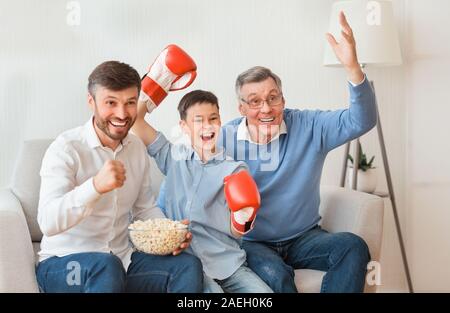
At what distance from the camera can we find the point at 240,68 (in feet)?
9.11

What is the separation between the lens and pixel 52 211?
5.61 ft

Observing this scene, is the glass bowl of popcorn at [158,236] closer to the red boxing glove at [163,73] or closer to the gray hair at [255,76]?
the red boxing glove at [163,73]

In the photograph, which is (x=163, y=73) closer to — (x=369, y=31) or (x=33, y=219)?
(x=33, y=219)

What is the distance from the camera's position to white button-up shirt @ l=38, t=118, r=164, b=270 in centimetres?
171

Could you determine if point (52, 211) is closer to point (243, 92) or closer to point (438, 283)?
point (243, 92)

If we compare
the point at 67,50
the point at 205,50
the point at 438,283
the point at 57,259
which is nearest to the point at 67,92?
the point at 67,50

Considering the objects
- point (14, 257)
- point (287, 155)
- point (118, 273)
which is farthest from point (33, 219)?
point (287, 155)

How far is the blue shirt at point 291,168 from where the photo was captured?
2141 mm

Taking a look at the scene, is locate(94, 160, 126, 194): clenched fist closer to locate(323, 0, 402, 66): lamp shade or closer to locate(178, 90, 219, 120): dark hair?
locate(178, 90, 219, 120): dark hair

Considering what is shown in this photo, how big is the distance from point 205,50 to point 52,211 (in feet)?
3.99

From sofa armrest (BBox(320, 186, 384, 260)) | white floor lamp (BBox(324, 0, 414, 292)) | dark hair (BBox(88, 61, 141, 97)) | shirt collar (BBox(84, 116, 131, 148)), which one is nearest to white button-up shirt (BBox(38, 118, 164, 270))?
shirt collar (BBox(84, 116, 131, 148))

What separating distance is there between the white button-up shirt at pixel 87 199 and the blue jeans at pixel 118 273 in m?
0.06

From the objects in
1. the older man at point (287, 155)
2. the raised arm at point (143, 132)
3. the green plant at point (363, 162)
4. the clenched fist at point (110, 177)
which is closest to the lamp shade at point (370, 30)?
the green plant at point (363, 162)
